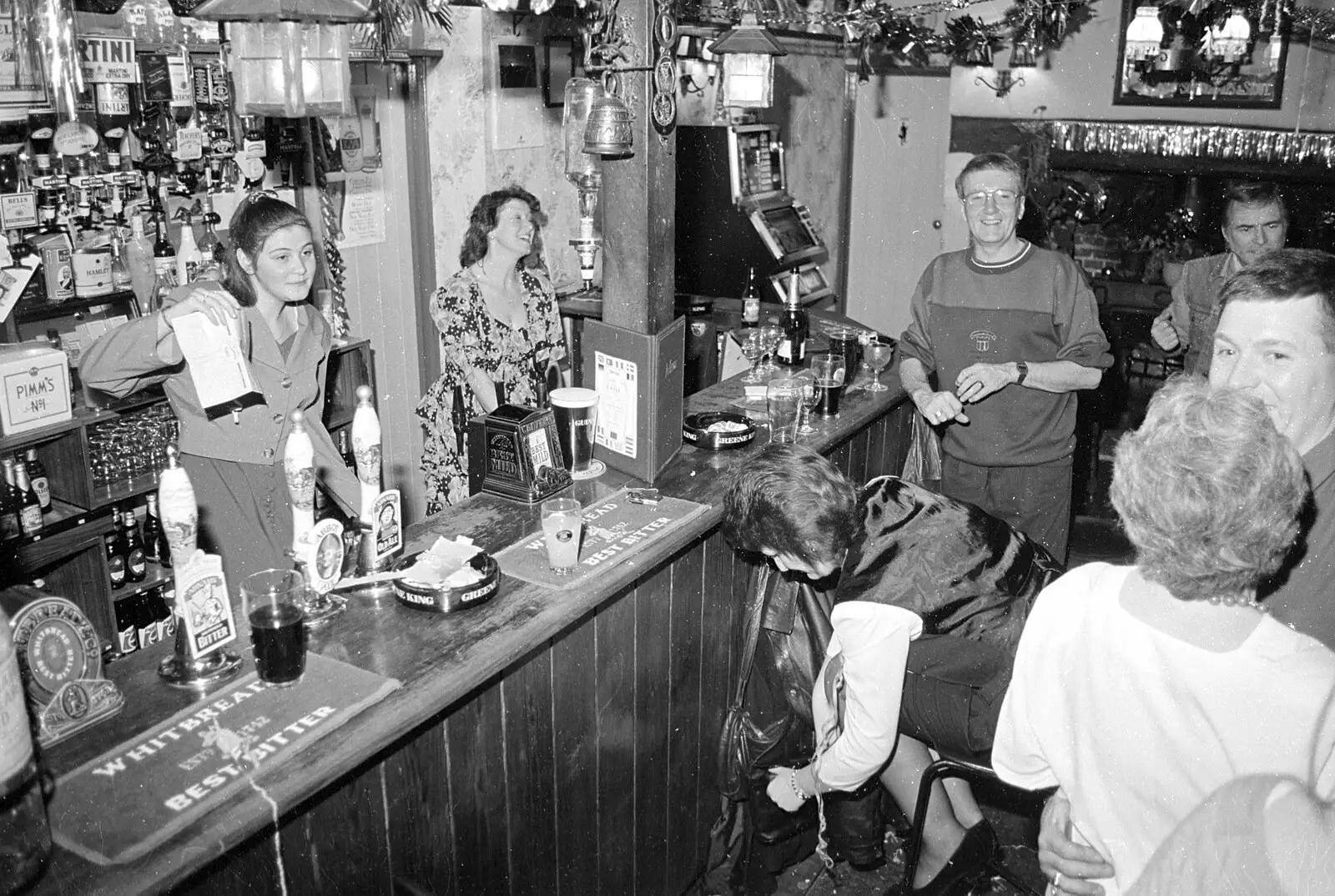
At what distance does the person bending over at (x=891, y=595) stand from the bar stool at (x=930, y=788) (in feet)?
0.37

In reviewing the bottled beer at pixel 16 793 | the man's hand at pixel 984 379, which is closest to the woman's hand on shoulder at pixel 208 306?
the bottled beer at pixel 16 793

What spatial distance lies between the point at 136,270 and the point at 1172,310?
13.7 ft

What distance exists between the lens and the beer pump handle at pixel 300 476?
210cm

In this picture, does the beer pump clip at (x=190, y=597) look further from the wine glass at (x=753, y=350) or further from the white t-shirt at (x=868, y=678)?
the wine glass at (x=753, y=350)

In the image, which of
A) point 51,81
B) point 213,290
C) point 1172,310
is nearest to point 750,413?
point 213,290

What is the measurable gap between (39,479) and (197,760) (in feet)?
7.85

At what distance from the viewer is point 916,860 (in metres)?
2.76

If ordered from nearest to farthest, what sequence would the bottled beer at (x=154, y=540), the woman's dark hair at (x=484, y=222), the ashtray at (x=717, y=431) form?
the ashtray at (x=717, y=431) → the bottled beer at (x=154, y=540) → the woman's dark hair at (x=484, y=222)

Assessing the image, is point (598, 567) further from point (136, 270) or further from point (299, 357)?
point (136, 270)

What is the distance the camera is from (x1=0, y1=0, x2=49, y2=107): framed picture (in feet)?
11.5

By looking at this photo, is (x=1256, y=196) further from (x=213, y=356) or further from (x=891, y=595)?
(x=213, y=356)

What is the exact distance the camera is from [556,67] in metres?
5.78

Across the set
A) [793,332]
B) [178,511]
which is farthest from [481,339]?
[178,511]

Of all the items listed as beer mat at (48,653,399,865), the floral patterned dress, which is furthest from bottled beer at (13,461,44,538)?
beer mat at (48,653,399,865)
